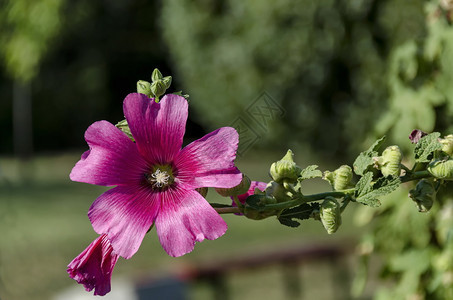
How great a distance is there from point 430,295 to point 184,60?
10514 mm

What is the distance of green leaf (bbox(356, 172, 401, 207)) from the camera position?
1.71 feet

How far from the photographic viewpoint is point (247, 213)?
500mm

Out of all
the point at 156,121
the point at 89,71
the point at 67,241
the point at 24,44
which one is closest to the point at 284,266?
the point at 156,121

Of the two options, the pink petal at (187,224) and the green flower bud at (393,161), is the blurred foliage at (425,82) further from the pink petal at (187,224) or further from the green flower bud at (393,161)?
the pink petal at (187,224)

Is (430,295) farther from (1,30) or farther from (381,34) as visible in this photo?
(1,30)

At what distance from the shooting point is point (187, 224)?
0.48 metres

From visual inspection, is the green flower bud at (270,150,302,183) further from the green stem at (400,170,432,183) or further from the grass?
the grass

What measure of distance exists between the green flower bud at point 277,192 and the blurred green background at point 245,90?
32.0 inches

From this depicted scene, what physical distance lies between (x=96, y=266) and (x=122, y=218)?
0.18 ft

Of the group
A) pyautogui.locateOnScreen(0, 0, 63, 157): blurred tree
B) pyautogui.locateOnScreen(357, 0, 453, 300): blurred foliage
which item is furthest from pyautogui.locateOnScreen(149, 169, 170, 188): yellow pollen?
pyautogui.locateOnScreen(0, 0, 63, 157): blurred tree

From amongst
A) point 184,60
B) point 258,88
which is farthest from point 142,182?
point 184,60

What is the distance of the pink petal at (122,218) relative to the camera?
47 centimetres

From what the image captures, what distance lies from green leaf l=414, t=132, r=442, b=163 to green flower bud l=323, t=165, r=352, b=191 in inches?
2.7

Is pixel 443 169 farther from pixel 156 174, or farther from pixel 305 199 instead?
pixel 156 174
